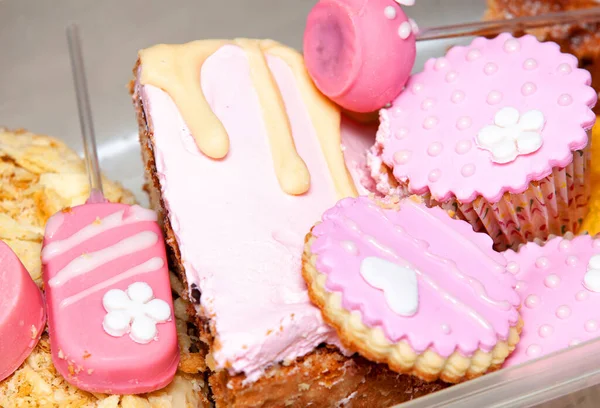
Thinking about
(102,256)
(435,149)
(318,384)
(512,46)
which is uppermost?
(512,46)

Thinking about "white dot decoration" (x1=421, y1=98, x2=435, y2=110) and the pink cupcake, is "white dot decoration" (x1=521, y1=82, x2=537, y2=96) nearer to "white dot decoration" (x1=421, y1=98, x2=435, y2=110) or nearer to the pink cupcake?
the pink cupcake

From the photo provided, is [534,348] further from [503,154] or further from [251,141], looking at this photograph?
[251,141]

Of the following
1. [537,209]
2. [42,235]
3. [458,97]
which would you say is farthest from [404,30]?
[42,235]

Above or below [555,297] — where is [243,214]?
above

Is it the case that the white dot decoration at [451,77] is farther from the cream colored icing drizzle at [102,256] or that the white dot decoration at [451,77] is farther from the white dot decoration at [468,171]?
the cream colored icing drizzle at [102,256]

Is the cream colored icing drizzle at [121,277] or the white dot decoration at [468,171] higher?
the white dot decoration at [468,171]

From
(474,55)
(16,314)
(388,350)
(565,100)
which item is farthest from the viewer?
(474,55)

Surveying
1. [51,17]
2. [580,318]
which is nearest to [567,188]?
[580,318]

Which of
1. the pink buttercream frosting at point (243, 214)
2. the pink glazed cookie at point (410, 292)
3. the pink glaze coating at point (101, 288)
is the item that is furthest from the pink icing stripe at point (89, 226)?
the pink glazed cookie at point (410, 292)

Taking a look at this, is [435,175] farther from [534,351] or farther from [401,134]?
[534,351]
